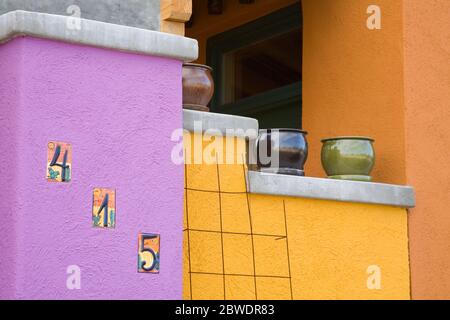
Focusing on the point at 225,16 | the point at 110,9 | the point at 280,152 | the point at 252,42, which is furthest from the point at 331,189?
the point at 225,16

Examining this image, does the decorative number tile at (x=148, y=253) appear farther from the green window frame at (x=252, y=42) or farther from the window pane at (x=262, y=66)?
the window pane at (x=262, y=66)

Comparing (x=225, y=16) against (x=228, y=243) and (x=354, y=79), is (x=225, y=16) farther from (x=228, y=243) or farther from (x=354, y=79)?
(x=228, y=243)

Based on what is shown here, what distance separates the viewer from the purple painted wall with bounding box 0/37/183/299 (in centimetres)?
511

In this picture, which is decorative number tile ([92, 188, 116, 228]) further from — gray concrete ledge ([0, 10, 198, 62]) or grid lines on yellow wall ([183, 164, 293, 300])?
gray concrete ledge ([0, 10, 198, 62])

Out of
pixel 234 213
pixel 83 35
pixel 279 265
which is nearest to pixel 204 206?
pixel 234 213

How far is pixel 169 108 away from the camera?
18.5 feet

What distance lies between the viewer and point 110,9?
22.5 feet

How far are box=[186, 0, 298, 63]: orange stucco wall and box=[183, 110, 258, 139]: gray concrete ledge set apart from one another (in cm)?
300

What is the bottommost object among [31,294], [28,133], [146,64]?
[31,294]

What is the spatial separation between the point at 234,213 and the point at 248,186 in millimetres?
175

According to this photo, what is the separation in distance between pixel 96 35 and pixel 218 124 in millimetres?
919

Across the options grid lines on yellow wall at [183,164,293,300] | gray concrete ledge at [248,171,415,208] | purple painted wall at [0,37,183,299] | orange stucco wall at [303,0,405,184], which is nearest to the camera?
purple painted wall at [0,37,183,299]

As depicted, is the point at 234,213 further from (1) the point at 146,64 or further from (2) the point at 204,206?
(1) the point at 146,64

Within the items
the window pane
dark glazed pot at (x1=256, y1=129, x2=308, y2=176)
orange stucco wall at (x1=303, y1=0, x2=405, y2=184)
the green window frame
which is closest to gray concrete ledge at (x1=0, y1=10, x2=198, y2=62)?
dark glazed pot at (x1=256, y1=129, x2=308, y2=176)
